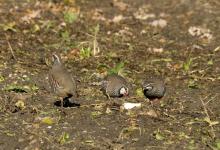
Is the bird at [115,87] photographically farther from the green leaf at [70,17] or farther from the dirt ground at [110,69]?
the green leaf at [70,17]

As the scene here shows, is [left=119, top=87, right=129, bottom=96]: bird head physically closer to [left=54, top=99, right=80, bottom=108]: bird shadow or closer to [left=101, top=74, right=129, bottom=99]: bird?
[left=101, top=74, right=129, bottom=99]: bird

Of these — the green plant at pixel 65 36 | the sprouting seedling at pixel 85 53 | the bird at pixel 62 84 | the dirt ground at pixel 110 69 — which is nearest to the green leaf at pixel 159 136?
the dirt ground at pixel 110 69

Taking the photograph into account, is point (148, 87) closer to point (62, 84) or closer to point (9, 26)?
point (62, 84)

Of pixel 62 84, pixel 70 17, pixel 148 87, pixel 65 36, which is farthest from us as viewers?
pixel 70 17

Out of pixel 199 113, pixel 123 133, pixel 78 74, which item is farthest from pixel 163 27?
pixel 123 133

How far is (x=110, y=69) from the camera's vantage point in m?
10.9

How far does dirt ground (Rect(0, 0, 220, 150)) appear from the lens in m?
8.17

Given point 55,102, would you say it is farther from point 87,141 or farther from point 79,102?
point 87,141

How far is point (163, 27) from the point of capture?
13.5 m

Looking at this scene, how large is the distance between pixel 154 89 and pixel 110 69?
57.2 inches

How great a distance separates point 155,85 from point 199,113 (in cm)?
88

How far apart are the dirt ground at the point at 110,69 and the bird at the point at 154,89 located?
0.47 ft

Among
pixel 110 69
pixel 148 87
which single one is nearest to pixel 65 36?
pixel 110 69

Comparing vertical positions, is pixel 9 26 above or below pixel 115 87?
above
